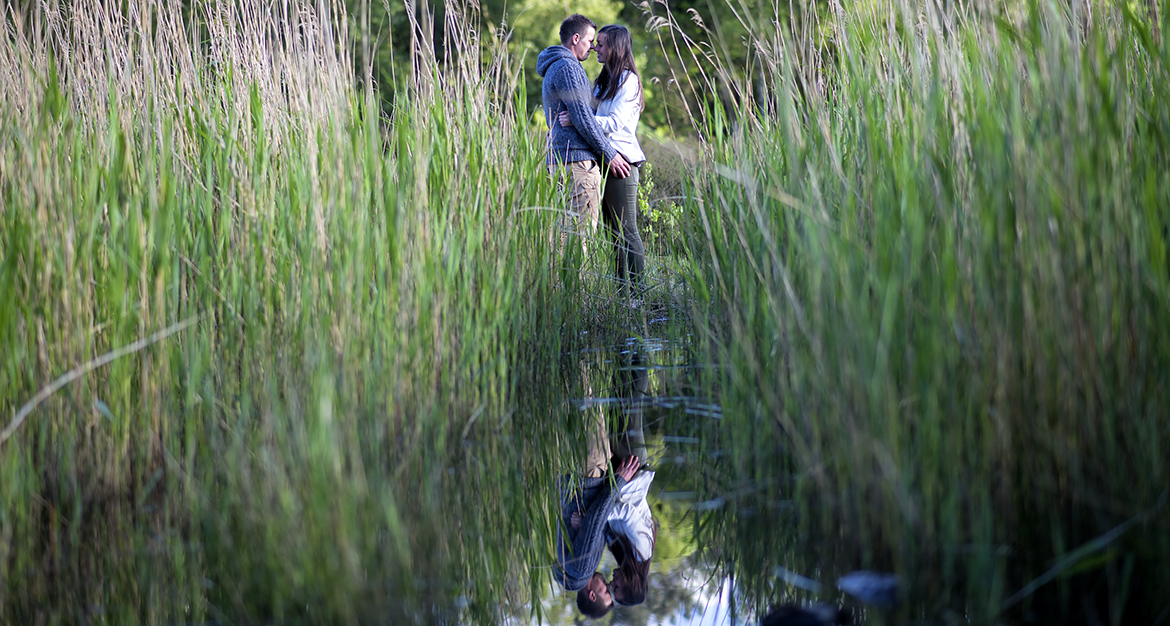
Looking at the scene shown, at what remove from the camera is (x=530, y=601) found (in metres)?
1.66

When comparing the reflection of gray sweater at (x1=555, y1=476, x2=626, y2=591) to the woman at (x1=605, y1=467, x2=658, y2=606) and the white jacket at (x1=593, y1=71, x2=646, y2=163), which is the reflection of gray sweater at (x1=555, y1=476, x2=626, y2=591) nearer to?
the woman at (x1=605, y1=467, x2=658, y2=606)

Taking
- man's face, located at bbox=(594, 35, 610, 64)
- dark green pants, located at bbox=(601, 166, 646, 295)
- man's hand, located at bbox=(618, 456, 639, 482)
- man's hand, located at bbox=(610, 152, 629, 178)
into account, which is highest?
man's face, located at bbox=(594, 35, 610, 64)

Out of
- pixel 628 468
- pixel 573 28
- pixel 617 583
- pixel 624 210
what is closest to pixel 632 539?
pixel 617 583

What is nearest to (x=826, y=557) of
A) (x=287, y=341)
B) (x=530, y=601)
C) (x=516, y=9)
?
(x=530, y=601)

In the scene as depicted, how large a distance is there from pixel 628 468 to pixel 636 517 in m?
0.31

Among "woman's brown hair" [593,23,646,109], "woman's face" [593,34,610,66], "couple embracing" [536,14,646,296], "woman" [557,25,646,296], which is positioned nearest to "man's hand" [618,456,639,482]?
"couple embracing" [536,14,646,296]

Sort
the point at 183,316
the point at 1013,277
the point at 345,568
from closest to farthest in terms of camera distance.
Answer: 1. the point at 345,568
2. the point at 1013,277
3. the point at 183,316

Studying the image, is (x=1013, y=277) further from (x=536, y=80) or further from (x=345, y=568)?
(x=536, y=80)

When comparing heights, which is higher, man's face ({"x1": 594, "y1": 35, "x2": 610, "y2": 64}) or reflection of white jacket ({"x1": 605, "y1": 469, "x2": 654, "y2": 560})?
man's face ({"x1": 594, "y1": 35, "x2": 610, "y2": 64})

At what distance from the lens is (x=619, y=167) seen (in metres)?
4.54

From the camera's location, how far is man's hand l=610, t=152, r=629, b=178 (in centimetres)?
449

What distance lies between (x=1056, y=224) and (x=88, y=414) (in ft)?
5.80

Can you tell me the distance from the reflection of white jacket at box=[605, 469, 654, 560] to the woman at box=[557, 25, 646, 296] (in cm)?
227

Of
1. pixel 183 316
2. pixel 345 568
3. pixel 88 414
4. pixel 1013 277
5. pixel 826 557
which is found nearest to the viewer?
pixel 345 568
